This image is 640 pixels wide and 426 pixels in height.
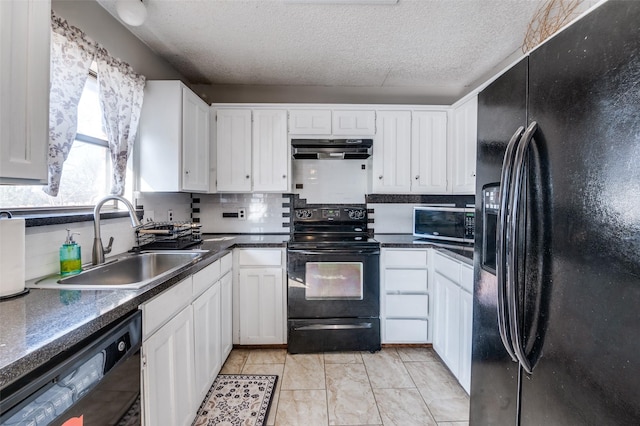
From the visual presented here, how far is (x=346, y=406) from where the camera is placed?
1861 mm

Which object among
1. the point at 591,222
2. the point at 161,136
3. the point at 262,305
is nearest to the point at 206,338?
the point at 262,305

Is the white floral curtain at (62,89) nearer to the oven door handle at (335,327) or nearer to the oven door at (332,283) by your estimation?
the oven door at (332,283)

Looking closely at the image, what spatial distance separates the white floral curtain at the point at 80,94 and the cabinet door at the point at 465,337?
2.34m

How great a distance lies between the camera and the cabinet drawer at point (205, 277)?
170 cm

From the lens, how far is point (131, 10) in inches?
67.0

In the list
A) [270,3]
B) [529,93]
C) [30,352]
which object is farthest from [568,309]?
[270,3]

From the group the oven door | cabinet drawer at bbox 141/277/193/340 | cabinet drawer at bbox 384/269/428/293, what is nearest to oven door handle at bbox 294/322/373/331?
the oven door

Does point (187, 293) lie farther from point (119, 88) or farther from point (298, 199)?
point (298, 199)

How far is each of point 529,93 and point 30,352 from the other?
58.6 inches

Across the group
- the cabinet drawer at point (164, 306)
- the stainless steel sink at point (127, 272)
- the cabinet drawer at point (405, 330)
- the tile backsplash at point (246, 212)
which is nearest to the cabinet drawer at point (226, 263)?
the stainless steel sink at point (127, 272)

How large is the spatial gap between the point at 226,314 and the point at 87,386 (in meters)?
1.50

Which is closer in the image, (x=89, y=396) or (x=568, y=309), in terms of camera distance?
(x=568, y=309)

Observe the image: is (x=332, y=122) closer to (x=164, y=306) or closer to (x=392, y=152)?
(x=392, y=152)

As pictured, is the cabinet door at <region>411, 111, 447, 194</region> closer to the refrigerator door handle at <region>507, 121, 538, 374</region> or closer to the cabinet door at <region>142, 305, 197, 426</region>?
the refrigerator door handle at <region>507, 121, 538, 374</region>
